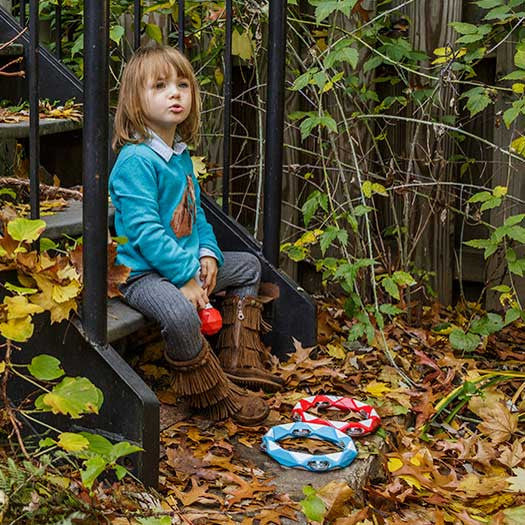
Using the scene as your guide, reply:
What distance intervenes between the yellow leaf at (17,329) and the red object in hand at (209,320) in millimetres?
873

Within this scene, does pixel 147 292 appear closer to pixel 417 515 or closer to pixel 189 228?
pixel 189 228

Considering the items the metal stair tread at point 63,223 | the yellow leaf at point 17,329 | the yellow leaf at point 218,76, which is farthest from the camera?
the yellow leaf at point 218,76

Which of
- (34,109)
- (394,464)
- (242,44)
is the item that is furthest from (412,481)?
(242,44)

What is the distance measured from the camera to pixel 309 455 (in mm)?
2621

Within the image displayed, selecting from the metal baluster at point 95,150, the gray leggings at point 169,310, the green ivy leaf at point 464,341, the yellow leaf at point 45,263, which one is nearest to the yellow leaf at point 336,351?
the green ivy leaf at point 464,341

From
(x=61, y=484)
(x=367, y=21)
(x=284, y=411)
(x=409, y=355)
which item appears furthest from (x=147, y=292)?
(x=367, y=21)

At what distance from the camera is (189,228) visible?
3.11m

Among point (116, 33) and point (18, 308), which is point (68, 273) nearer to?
point (18, 308)

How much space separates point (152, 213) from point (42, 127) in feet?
1.79

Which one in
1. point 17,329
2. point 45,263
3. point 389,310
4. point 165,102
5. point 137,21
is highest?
point 137,21

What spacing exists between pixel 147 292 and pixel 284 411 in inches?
23.6

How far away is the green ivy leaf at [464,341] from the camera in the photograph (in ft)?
11.7

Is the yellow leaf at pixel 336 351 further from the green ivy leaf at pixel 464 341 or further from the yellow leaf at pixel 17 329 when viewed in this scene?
the yellow leaf at pixel 17 329

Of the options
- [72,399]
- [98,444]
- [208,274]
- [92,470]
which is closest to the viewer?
[92,470]
